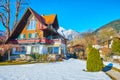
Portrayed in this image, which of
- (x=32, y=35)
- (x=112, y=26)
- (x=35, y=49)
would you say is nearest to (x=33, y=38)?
(x=32, y=35)

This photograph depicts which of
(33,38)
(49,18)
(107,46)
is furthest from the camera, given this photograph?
(107,46)

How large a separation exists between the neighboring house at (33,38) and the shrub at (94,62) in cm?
2231

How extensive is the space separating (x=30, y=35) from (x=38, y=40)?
344 cm

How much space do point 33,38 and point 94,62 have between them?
25.0 meters

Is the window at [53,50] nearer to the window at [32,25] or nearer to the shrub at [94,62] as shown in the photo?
the window at [32,25]

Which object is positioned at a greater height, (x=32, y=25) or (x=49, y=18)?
(x=49, y=18)

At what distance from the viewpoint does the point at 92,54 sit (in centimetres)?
1844

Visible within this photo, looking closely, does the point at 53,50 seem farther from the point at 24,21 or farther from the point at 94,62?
the point at 94,62

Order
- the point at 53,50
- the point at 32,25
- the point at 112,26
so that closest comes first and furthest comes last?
the point at 53,50 < the point at 32,25 < the point at 112,26

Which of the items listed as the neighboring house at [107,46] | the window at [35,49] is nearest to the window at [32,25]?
the window at [35,49]

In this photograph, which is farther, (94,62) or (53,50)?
(53,50)

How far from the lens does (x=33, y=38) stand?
4131cm

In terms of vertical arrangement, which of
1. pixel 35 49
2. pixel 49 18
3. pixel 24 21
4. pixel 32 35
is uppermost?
pixel 49 18

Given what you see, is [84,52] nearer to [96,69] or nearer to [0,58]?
[0,58]
